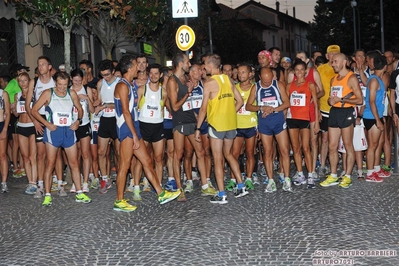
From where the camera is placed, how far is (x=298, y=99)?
421 inches

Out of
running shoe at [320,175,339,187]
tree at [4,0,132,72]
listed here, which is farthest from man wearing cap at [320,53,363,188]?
tree at [4,0,132,72]

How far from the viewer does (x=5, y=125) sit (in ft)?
35.6

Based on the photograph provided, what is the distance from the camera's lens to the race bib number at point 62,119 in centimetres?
971

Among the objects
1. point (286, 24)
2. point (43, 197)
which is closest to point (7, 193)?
point (43, 197)

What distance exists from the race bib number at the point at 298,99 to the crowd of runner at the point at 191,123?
16 millimetres

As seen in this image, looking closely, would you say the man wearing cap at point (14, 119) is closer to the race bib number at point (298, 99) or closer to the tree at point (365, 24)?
the race bib number at point (298, 99)

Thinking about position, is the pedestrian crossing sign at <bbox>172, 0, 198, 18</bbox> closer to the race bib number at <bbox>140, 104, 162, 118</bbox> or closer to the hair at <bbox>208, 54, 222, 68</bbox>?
the race bib number at <bbox>140, 104, 162, 118</bbox>

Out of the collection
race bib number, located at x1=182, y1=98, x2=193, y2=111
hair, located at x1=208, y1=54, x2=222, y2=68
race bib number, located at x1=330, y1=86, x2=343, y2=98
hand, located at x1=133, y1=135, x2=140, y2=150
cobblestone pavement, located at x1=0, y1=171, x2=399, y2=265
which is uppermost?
hair, located at x1=208, y1=54, x2=222, y2=68

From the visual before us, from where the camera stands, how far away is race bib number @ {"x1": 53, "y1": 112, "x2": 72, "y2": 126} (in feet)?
31.9

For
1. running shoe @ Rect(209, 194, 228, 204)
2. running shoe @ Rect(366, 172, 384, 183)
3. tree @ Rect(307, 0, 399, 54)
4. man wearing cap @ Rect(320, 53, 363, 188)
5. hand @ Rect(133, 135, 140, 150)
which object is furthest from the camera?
tree @ Rect(307, 0, 399, 54)

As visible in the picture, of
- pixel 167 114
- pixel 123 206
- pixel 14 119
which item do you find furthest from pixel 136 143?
pixel 14 119

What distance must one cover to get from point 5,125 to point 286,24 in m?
106

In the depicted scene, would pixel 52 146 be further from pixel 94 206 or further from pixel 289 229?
pixel 289 229

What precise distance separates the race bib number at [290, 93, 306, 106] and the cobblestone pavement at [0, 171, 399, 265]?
1.31m
